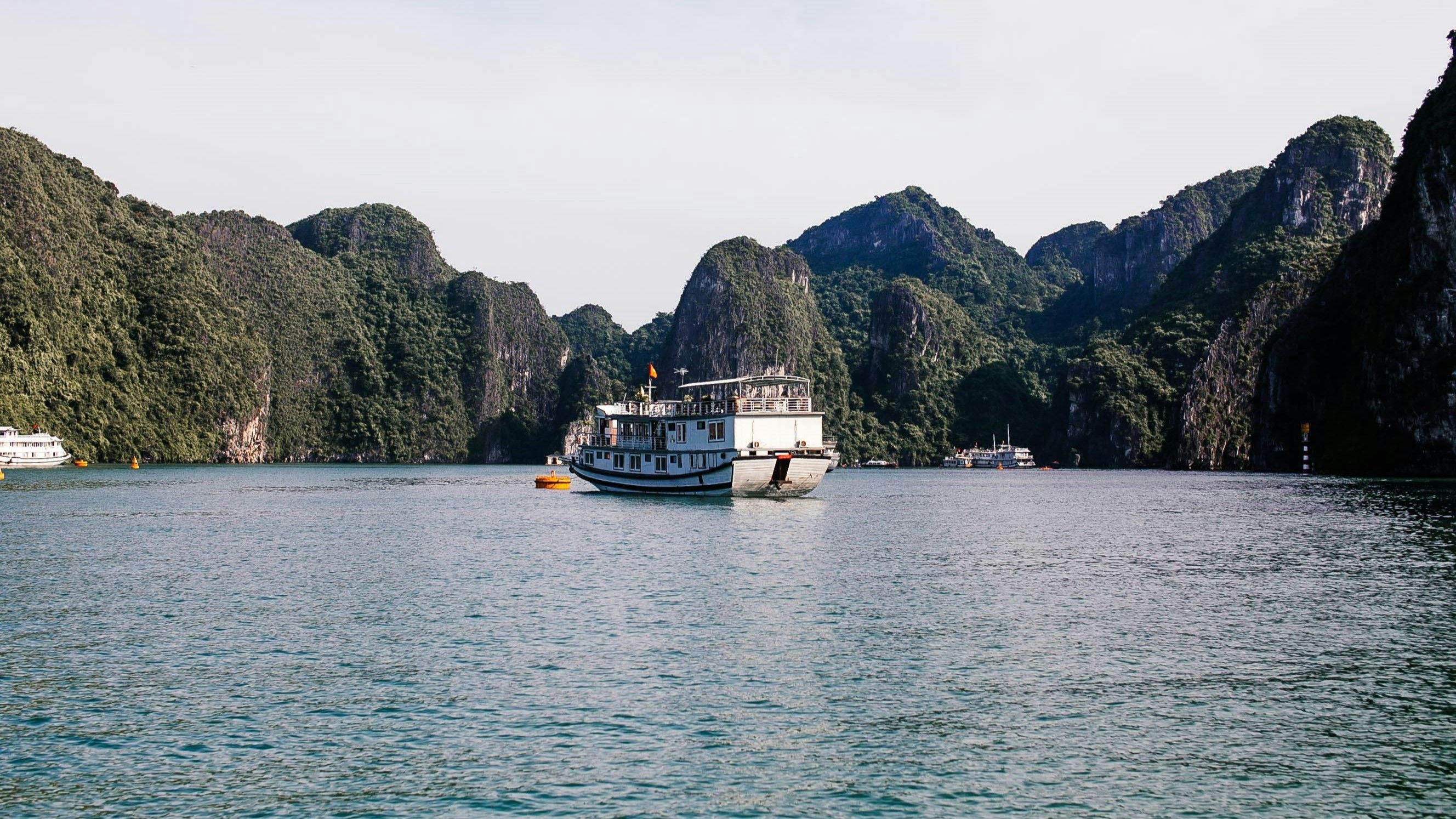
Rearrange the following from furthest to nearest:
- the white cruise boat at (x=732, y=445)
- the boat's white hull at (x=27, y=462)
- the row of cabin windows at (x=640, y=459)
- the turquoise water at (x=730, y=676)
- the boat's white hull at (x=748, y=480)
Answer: the boat's white hull at (x=27, y=462)
the row of cabin windows at (x=640, y=459)
the boat's white hull at (x=748, y=480)
the white cruise boat at (x=732, y=445)
the turquoise water at (x=730, y=676)

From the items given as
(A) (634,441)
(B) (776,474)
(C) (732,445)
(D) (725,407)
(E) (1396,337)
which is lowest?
(B) (776,474)

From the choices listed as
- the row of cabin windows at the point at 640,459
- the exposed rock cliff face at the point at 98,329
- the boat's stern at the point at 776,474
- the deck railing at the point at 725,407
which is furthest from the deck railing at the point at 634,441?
the exposed rock cliff face at the point at 98,329

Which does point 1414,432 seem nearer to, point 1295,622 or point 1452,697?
point 1295,622

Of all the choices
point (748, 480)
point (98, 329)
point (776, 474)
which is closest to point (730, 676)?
point (748, 480)

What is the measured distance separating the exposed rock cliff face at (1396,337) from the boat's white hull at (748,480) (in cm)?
6060

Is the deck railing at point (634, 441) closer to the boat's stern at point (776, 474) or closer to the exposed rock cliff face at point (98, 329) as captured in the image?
the boat's stern at point (776, 474)

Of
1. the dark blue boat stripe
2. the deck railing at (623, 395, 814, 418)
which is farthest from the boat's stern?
the deck railing at (623, 395, 814, 418)

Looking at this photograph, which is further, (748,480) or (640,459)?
(640,459)

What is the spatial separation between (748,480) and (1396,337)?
6949 centimetres

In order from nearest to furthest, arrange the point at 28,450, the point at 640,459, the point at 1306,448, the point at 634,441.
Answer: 1. the point at 640,459
2. the point at 634,441
3. the point at 1306,448
4. the point at 28,450

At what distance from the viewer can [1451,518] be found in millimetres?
57094

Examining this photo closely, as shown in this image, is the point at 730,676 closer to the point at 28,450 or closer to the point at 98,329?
the point at 28,450

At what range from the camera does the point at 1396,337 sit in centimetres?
10519

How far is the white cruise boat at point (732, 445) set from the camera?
75.6 meters
